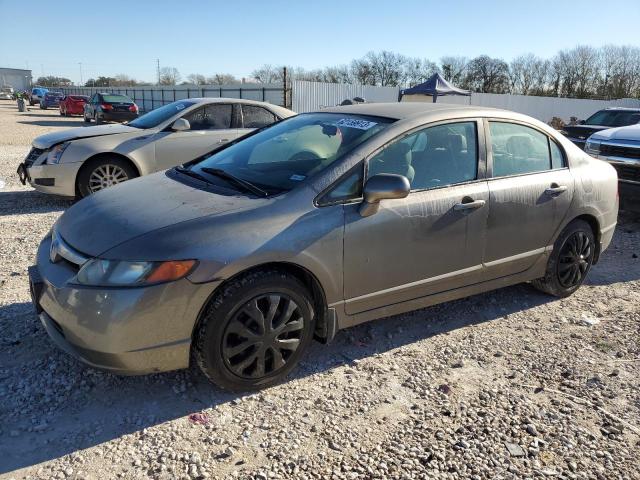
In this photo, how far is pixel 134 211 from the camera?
3135 mm

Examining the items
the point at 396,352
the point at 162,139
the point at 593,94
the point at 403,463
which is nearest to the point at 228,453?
the point at 403,463

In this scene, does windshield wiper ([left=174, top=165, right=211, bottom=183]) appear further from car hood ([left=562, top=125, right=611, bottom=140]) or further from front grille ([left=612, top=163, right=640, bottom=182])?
car hood ([left=562, top=125, right=611, bottom=140])

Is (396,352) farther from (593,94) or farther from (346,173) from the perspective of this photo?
(593,94)

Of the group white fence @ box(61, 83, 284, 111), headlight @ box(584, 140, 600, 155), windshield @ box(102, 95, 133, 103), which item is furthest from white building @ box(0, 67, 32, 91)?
headlight @ box(584, 140, 600, 155)

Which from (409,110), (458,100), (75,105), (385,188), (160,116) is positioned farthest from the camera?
(75,105)

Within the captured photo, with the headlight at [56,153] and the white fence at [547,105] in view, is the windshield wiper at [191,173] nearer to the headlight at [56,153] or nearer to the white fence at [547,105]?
the headlight at [56,153]

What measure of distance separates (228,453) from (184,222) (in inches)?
48.1

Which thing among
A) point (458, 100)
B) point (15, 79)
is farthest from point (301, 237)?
point (15, 79)

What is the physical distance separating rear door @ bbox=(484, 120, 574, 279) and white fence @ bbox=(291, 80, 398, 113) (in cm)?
1908

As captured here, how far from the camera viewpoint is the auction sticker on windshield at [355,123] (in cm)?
362

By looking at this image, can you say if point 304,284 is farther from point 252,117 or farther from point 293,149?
point 252,117

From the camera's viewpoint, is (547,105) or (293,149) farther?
(547,105)

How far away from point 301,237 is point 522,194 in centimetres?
196

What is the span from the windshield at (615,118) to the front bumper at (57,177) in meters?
12.9
